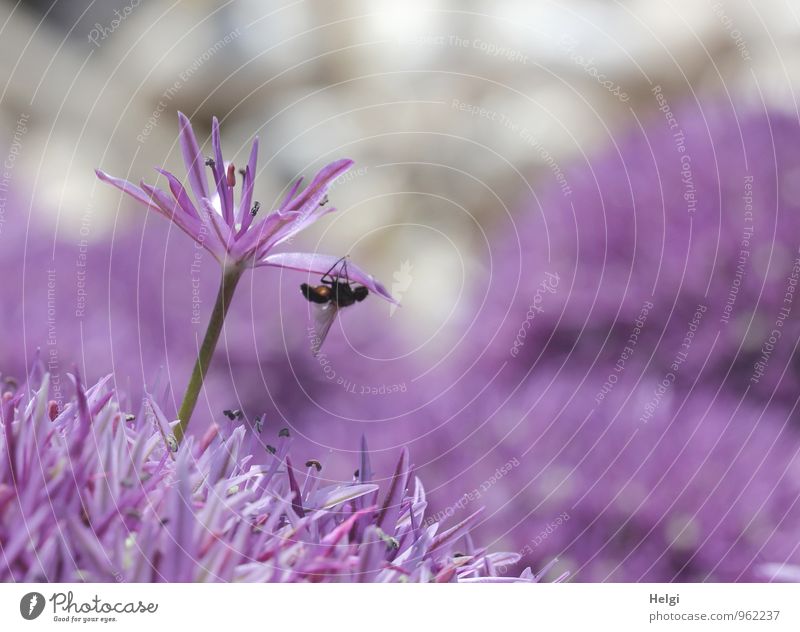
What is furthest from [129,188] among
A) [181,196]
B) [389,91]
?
[389,91]

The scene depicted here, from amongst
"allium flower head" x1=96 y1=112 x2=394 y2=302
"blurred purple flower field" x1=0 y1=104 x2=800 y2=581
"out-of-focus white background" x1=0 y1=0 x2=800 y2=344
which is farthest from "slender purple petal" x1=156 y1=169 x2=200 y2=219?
"out-of-focus white background" x1=0 y1=0 x2=800 y2=344

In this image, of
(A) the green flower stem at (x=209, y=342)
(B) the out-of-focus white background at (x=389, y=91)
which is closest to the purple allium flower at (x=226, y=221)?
(A) the green flower stem at (x=209, y=342)

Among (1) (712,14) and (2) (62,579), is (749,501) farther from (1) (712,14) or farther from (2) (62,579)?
(1) (712,14)

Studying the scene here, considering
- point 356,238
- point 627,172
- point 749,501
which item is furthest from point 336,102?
point 749,501

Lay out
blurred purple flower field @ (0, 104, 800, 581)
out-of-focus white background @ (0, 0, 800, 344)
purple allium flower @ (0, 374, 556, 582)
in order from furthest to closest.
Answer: out-of-focus white background @ (0, 0, 800, 344), blurred purple flower field @ (0, 104, 800, 581), purple allium flower @ (0, 374, 556, 582)

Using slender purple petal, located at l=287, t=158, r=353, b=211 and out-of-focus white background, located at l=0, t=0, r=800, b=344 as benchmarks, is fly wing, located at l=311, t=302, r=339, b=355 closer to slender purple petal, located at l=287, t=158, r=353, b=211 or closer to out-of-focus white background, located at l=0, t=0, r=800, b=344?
slender purple petal, located at l=287, t=158, r=353, b=211

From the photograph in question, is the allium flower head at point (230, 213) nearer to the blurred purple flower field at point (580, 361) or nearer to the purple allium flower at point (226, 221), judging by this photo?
the purple allium flower at point (226, 221)
